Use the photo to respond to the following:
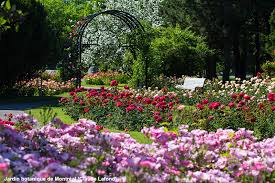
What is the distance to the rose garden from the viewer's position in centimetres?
380

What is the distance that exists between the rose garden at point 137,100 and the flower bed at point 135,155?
0.01m

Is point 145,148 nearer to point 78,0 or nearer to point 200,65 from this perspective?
point 200,65

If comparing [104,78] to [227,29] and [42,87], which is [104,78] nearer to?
[227,29]

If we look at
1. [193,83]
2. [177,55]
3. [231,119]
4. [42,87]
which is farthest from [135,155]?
[177,55]

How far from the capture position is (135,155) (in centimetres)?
424

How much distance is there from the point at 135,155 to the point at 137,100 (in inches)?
306

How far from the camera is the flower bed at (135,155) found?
11.4ft

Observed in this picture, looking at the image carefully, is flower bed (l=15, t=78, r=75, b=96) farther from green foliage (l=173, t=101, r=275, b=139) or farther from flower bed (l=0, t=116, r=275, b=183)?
flower bed (l=0, t=116, r=275, b=183)

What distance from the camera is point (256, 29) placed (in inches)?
1339

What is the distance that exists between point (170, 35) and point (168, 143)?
23300mm

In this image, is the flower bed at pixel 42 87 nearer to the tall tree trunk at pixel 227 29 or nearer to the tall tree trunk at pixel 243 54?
the tall tree trunk at pixel 227 29

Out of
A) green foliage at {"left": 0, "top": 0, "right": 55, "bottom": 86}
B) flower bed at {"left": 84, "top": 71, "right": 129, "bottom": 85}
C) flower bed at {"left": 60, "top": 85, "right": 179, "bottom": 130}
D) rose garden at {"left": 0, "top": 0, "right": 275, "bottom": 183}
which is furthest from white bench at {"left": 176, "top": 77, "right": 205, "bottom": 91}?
flower bed at {"left": 84, "top": 71, "right": 129, "bottom": 85}

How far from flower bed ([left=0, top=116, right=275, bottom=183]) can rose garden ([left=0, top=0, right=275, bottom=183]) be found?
0.01 m

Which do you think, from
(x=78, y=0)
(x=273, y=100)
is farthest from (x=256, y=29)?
(x=78, y=0)
